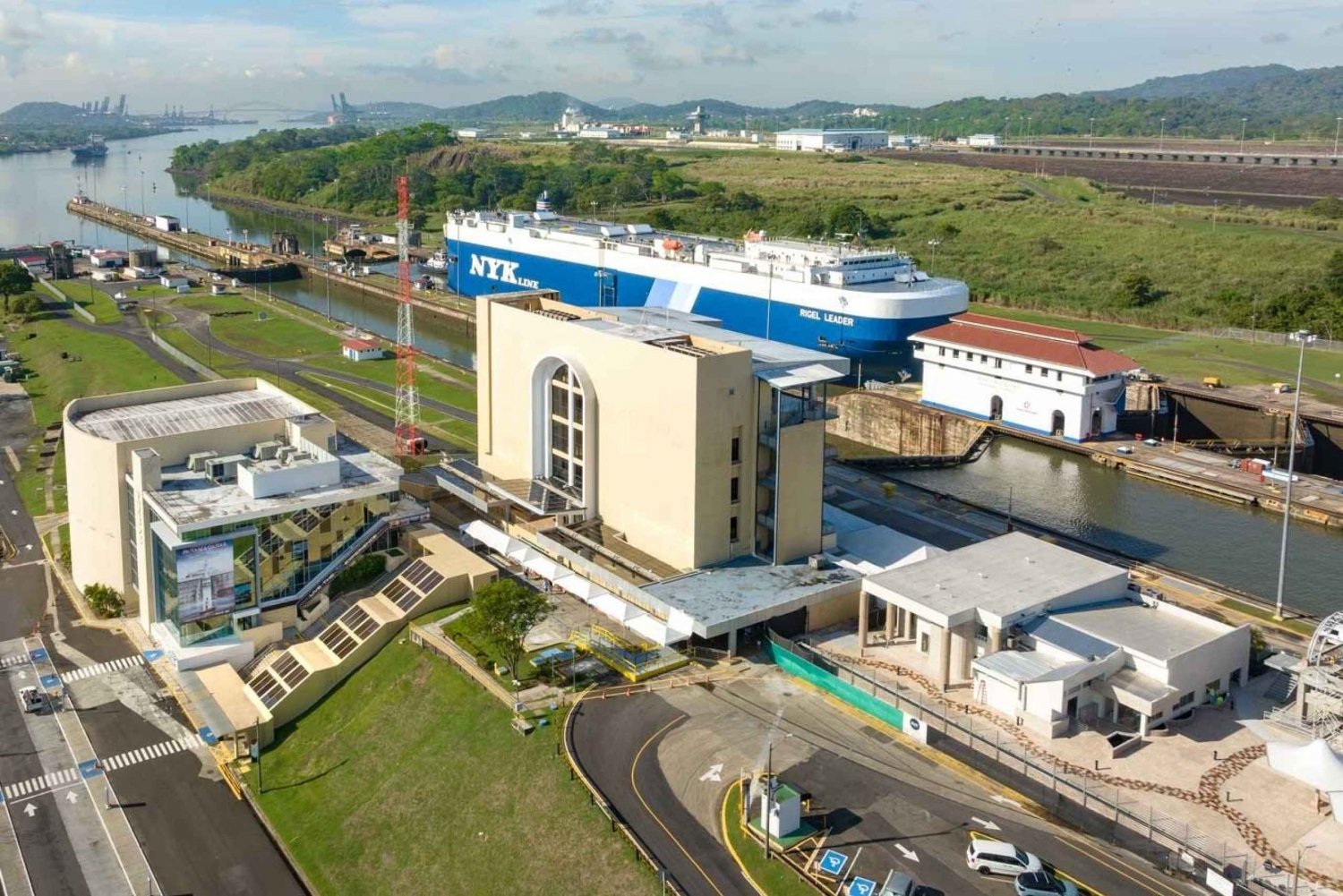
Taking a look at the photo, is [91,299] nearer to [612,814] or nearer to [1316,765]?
[612,814]

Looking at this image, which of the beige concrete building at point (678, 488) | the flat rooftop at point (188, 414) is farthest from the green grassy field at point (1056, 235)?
the flat rooftop at point (188, 414)

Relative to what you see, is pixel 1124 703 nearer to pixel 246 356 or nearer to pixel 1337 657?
pixel 1337 657

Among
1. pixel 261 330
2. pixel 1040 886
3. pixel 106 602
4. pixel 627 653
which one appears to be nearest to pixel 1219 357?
pixel 627 653

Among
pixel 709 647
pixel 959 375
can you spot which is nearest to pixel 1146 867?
pixel 709 647

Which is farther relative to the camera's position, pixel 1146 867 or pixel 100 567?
pixel 100 567

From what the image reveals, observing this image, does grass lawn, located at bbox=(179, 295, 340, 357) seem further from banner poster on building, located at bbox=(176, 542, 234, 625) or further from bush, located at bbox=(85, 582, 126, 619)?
banner poster on building, located at bbox=(176, 542, 234, 625)

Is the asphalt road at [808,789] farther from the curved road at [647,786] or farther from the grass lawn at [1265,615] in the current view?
the grass lawn at [1265,615]
